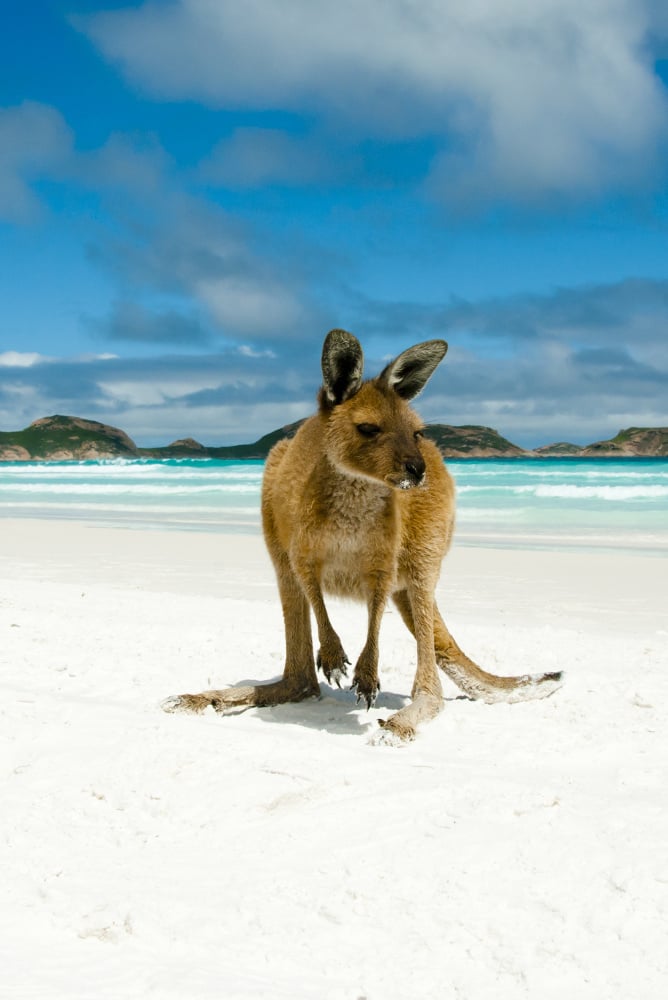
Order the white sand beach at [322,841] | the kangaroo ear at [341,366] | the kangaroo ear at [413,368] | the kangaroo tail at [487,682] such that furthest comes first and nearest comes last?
the kangaroo tail at [487,682] → the kangaroo ear at [413,368] → the kangaroo ear at [341,366] → the white sand beach at [322,841]

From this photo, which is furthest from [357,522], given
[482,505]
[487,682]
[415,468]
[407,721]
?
[482,505]

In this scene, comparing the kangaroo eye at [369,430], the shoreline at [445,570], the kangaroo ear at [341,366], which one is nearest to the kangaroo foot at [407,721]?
the kangaroo eye at [369,430]

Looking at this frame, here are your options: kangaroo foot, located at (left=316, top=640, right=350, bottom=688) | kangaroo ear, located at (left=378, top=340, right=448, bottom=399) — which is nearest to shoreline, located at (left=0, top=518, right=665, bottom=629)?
kangaroo foot, located at (left=316, top=640, right=350, bottom=688)

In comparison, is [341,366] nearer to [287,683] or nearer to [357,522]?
[357,522]

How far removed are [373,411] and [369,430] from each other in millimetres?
98

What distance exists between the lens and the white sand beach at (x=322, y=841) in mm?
2037

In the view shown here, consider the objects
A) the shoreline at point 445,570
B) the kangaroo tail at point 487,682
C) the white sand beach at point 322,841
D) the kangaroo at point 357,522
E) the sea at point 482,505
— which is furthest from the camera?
the sea at point 482,505

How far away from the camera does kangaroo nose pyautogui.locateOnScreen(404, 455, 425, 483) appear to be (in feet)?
11.8

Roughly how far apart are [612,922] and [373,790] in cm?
94

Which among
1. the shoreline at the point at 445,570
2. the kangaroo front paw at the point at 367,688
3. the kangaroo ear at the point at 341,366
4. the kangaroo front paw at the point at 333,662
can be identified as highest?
the kangaroo ear at the point at 341,366

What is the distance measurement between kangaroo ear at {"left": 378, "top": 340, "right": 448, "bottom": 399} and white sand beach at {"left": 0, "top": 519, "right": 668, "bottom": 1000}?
1.51 metres

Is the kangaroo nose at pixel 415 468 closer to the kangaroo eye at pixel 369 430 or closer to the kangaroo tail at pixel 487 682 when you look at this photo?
the kangaroo eye at pixel 369 430

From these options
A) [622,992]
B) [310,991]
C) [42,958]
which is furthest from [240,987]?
[622,992]

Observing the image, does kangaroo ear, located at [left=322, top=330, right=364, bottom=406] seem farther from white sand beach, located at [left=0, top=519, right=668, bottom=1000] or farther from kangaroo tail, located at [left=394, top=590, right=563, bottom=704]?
white sand beach, located at [left=0, top=519, right=668, bottom=1000]
